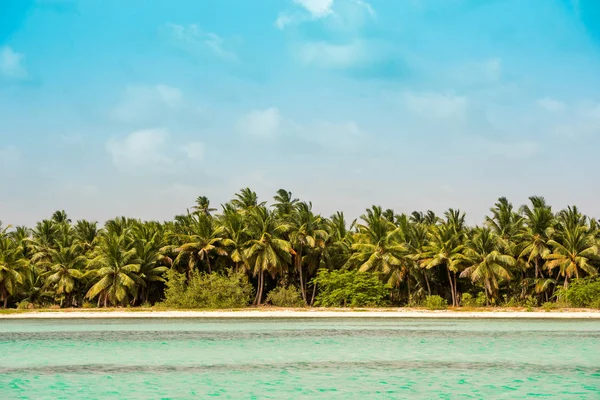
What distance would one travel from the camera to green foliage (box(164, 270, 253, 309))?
5462 cm

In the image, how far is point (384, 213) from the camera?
66438 millimetres

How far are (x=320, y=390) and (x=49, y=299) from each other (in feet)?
175

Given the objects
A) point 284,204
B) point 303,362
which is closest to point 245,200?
point 284,204

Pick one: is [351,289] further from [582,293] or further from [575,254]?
[575,254]

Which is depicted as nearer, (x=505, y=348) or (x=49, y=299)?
(x=505, y=348)

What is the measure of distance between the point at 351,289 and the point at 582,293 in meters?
17.1

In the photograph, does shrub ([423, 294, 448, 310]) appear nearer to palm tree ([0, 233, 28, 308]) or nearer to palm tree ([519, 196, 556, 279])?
palm tree ([519, 196, 556, 279])

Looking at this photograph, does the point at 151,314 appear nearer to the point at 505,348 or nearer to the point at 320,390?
the point at 505,348

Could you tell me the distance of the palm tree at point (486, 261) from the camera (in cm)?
5344

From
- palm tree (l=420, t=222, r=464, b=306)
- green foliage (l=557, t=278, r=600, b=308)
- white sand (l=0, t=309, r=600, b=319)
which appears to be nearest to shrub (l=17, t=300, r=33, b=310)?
white sand (l=0, t=309, r=600, b=319)

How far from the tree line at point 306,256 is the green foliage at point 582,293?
952 millimetres

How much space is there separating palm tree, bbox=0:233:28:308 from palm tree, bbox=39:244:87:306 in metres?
2.37

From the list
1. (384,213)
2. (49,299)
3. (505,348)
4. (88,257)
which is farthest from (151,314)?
(505,348)

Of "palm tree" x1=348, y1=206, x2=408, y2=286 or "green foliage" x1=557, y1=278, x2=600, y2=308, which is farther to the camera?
"palm tree" x1=348, y1=206, x2=408, y2=286
